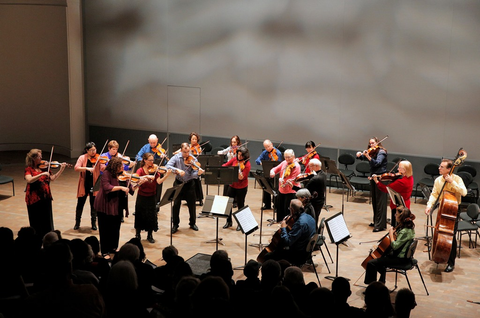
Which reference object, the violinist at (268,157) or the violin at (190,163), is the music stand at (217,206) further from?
the violinist at (268,157)

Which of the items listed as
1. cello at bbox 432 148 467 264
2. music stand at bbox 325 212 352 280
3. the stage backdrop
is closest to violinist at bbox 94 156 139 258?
music stand at bbox 325 212 352 280

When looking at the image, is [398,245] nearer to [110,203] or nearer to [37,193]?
[110,203]

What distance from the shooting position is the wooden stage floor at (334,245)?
669 centimetres

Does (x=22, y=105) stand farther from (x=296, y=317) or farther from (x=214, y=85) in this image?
(x=296, y=317)

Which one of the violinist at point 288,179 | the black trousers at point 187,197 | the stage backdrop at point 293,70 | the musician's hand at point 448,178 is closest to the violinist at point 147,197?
the black trousers at point 187,197

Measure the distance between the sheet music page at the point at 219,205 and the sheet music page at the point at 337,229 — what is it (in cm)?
164

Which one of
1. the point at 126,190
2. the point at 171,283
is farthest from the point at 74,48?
the point at 171,283

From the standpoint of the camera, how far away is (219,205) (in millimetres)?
7594

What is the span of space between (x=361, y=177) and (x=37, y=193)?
6916 millimetres

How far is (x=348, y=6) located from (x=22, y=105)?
1067 centimetres

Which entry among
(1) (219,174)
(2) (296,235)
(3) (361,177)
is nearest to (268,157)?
(1) (219,174)

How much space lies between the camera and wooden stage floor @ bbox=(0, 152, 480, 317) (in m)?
6.69

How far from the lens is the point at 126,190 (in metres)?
7.43

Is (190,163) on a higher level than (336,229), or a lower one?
higher
